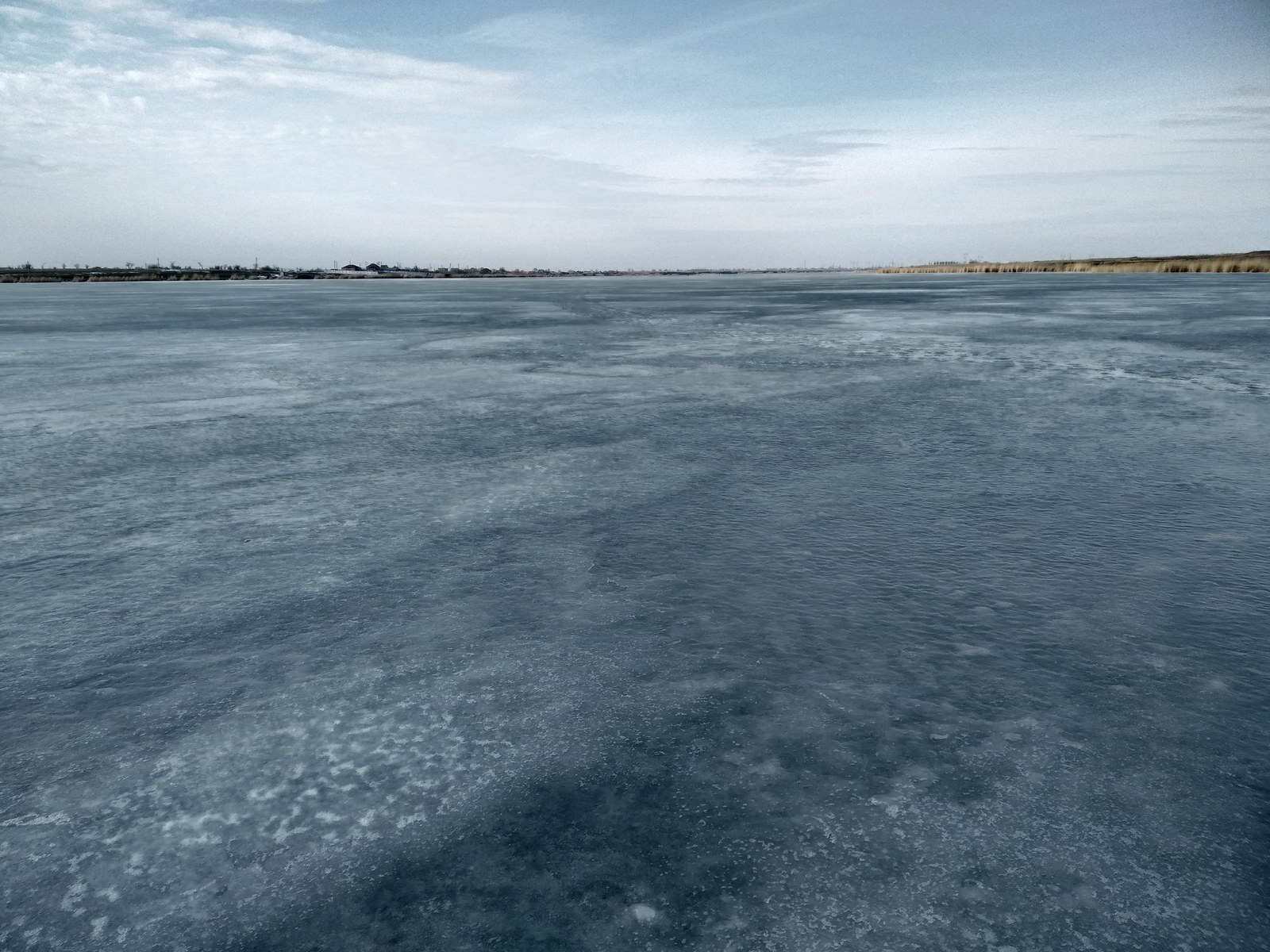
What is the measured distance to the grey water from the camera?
10.3 ft

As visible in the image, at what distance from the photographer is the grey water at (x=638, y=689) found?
3135 mm

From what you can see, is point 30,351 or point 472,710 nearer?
point 472,710

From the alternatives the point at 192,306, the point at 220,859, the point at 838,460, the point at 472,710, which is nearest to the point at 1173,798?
the point at 472,710

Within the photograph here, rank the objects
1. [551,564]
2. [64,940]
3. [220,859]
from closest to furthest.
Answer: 1. [64,940]
2. [220,859]
3. [551,564]

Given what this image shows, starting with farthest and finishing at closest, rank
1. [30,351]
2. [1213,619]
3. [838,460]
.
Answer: [30,351] < [838,460] < [1213,619]

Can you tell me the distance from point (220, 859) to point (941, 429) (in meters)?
10.2

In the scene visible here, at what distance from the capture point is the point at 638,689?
4.63 metres

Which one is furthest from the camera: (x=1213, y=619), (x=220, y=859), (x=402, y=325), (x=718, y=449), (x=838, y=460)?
(x=402, y=325)

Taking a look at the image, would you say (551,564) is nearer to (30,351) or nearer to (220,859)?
(220,859)

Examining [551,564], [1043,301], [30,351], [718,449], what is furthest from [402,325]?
[1043,301]

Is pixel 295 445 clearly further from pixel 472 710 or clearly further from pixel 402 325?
pixel 402 325

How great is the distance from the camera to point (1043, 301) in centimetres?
4444

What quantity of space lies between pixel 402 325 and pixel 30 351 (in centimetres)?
1319

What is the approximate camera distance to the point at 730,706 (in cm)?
444
